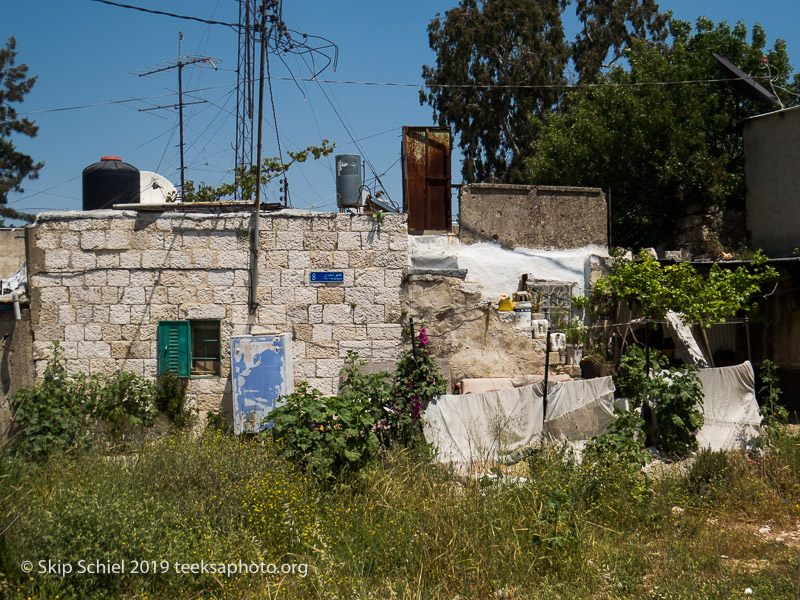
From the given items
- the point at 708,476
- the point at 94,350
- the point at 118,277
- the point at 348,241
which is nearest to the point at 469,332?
the point at 348,241

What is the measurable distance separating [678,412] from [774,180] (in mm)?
7478

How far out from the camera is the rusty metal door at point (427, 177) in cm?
1006

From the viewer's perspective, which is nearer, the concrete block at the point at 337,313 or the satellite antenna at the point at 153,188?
the concrete block at the point at 337,313

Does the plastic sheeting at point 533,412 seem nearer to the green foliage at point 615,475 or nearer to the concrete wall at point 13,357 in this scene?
the green foliage at point 615,475

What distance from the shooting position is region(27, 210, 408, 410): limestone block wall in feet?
29.3

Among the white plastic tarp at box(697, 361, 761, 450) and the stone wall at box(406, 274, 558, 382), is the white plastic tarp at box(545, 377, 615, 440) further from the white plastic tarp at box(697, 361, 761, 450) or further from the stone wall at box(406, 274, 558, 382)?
the stone wall at box(406, 274, 558, 382)

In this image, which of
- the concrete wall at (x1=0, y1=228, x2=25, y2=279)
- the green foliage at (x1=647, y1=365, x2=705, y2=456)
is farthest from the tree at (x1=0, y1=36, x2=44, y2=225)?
the green foliage at (x1=647, y1=365, x2=705, y2=456)

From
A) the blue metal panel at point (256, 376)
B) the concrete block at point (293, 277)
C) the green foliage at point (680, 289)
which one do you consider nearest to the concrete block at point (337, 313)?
the concrete block at point (293, 277)

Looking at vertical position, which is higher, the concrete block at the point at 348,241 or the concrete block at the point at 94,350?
the concrete block at the point at 348,241

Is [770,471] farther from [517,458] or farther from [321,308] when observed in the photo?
[321,308]

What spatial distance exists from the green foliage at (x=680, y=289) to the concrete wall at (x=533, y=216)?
3.00ft

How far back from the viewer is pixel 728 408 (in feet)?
28.3

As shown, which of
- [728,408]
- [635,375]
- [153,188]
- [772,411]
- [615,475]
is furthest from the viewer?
[153,188]

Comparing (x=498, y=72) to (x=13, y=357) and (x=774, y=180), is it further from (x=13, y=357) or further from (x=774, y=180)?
(x=13, y=357)
